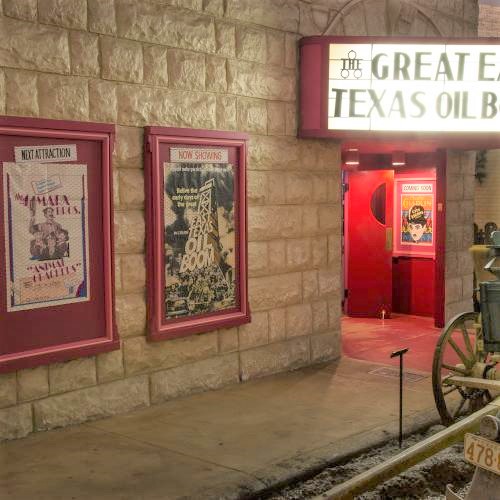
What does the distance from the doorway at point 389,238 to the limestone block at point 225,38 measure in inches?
181

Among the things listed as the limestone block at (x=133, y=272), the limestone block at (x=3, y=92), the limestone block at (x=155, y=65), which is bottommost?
the limestone block at (x=133, y=272)

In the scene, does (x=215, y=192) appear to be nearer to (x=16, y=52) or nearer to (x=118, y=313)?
(x=118, y=313)

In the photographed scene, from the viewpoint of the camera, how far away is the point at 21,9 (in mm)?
6383

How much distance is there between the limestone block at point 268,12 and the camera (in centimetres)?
824

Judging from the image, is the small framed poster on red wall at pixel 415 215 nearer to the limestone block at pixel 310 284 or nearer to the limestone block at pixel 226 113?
the limestone block at pixel 310 284

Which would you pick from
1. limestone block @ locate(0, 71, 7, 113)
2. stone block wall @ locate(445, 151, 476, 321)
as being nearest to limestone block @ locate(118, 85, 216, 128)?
limestone block @ locate(0, 71, 7, 113)

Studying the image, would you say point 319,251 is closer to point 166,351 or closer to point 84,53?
point 166,351

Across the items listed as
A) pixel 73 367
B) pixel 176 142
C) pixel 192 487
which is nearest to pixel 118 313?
pixel 73 367

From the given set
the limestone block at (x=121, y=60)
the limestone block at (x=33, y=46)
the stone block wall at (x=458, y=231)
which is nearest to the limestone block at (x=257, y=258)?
the limestone block at (x=121, y=60)

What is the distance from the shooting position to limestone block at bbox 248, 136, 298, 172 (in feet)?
28.1

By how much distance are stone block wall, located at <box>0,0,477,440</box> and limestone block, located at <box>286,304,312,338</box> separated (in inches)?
0.7

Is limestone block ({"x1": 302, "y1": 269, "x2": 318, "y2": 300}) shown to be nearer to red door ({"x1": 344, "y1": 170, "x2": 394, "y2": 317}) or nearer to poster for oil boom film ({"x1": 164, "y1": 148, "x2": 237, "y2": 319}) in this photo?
poster for oil boom film ({"x1": 164, "y1": 148, "x2": 237, "y2": 319})

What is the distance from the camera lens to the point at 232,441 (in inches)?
255

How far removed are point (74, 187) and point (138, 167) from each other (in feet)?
2.48
